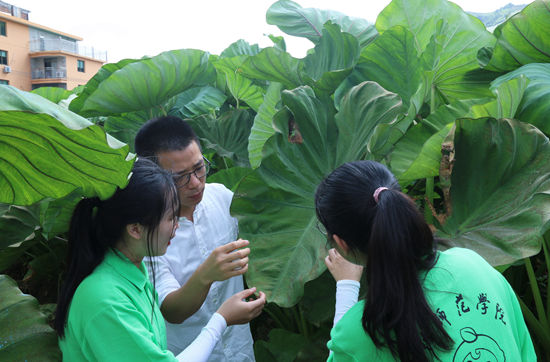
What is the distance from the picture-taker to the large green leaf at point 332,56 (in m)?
1.59

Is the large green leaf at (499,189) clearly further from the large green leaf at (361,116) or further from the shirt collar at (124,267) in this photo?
the shirt collar at (124,267)

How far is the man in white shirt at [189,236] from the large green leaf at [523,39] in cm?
97

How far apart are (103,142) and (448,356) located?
0.60 m

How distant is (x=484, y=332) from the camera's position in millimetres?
776

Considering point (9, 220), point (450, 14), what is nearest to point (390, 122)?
point (450, 14)

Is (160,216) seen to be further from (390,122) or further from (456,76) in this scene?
(456,76)

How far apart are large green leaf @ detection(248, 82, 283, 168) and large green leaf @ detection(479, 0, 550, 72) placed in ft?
2.47

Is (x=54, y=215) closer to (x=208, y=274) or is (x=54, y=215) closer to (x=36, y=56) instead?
(x=208, y=274)

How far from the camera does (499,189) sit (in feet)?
3.92

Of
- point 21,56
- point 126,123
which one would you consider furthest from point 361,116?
point 21,56

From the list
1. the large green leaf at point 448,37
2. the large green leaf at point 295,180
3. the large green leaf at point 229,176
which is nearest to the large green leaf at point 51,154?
the large green leaf at point 295,180

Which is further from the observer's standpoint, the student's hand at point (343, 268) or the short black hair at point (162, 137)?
the short black hair at point (162, 137)

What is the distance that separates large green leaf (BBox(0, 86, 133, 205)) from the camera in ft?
2.14

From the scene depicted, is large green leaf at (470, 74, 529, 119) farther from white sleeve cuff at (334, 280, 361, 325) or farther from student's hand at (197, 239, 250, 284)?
student's hand at (197, 239, 250, 284)
